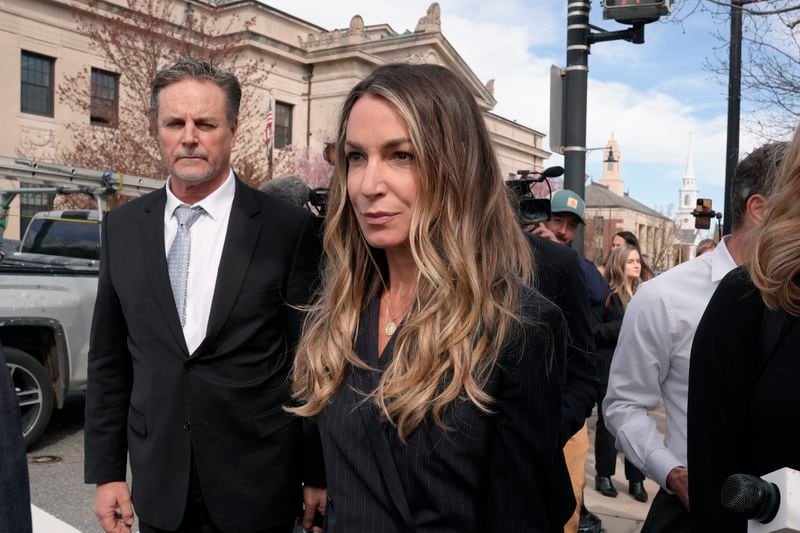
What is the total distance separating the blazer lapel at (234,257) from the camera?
2490 millimetres

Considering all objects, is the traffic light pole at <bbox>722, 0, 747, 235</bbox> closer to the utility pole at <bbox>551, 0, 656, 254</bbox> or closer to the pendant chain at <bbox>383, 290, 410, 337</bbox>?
the utility pole at <bbox>551, 0, 656, 254</bbox>

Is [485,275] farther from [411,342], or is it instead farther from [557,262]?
[557,262]

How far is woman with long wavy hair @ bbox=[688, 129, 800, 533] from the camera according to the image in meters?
1.55

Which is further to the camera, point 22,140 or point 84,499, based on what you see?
point 22,140

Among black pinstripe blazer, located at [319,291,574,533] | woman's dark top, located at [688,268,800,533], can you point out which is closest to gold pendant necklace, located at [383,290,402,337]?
black pinstripe blazer, located at [319,291,574,533]

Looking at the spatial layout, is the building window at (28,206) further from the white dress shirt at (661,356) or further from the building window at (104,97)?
the white dress shirt at (661,356)

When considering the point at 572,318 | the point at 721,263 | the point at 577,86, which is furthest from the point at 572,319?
the point at 577,86

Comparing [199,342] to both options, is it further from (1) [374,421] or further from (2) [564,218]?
(2) [564,218]

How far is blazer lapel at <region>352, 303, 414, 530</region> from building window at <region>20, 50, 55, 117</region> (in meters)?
27.2

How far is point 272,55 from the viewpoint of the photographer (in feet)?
110

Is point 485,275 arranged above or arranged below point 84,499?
above

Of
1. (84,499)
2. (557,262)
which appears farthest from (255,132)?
(557,262)

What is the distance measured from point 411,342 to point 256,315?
99 centimetres

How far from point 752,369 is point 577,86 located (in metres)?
5.40
